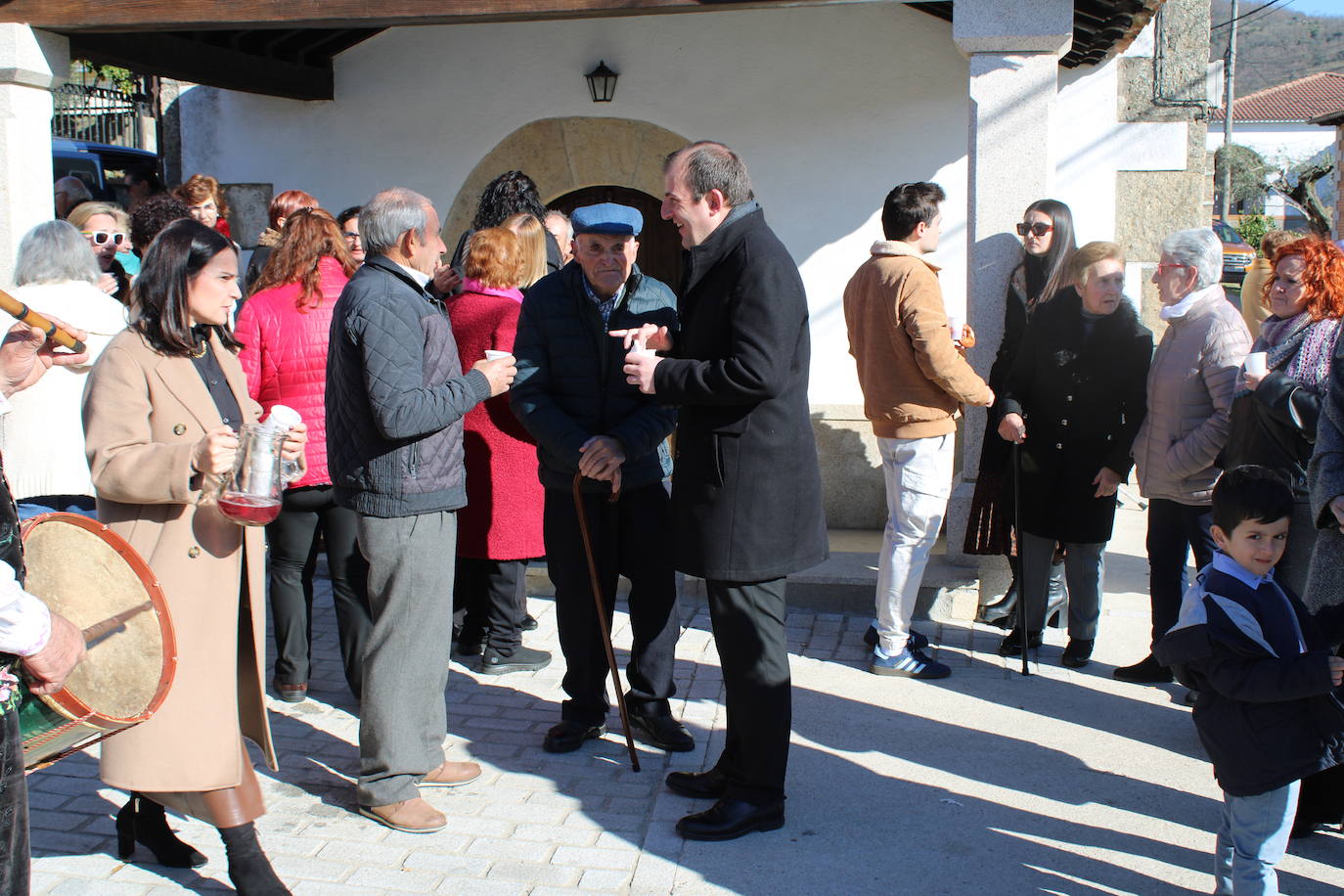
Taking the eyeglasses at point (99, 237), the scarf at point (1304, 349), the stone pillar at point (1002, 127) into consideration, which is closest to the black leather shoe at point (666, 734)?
the stone pillar at point (1002, 127)

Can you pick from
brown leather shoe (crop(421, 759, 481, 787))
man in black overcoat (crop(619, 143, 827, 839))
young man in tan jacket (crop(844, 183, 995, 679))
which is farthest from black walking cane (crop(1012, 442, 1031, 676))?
brown leather shoe (crop(421, 759, 481, 787))

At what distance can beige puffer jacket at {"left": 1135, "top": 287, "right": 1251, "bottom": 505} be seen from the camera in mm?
4457

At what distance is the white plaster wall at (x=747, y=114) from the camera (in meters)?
6.99

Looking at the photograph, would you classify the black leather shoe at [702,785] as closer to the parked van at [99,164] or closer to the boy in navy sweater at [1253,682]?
the boy in navy sweater at [1253,682]

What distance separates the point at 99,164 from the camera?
14.6 meters

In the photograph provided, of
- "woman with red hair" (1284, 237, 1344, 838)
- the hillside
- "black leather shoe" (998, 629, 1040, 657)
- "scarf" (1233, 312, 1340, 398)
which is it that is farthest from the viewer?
the hillside

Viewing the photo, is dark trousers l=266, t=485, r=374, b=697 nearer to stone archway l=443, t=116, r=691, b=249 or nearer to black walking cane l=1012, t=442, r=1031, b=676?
black walking cane l=1012, t=442, r=1031, b=676

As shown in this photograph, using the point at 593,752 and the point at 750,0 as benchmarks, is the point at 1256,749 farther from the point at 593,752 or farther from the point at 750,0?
the point at 750,0

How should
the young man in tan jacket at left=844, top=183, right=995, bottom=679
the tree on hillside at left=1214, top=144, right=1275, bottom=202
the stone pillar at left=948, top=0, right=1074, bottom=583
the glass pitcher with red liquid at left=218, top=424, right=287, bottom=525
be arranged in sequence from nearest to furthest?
the glass pitcher with red liquid at left=218, top=424, right=287, bottom=525 < the young man in tan jacket at left=844, top=183, right=995, bottom=679 < the stone pillar at left=948, top=0, right=1074, bottom=583 < the tree on hillside at left=1214, top=144, right=1275, bottom=202

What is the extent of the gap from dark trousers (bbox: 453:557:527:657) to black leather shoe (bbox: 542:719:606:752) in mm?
843

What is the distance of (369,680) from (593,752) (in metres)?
0.94

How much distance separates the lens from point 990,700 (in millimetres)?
4719

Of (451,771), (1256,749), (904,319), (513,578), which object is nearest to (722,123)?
(904,319)

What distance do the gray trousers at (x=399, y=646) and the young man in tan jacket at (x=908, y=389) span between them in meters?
2.02
